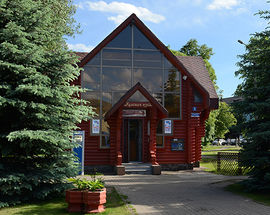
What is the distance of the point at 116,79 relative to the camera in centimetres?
1848

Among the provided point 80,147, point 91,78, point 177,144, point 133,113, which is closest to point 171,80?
point 133,113

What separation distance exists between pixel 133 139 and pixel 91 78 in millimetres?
4410

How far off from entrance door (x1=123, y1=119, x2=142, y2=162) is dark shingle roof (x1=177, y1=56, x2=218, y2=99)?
5834 mm

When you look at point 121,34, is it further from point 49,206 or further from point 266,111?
point 49,206

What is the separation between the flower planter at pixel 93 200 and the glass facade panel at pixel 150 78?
1088 centimetres

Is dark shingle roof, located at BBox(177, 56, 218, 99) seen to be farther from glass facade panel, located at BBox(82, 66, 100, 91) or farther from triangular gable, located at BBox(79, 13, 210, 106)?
glass facade panel, located at BBox(82, 66, 100, 91)

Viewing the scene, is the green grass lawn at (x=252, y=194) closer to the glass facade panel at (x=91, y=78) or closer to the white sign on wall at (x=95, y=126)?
the white sign on wall at (x=95, y=126)

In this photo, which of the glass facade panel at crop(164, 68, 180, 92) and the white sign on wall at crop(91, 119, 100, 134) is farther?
the glass facade panel at crop(164, 68, 180, 92)

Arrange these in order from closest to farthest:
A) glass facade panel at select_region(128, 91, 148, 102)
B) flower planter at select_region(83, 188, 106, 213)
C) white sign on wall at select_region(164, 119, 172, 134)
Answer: flower planter at select_region(83, 188, 106, 213) → glass facade panel at select_region(128, 91, 148, 102) → white sign on wall at select_region(164, 119, 172, 134)

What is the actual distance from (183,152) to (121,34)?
8.18 meters

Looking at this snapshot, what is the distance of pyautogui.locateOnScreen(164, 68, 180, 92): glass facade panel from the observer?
19234 millimetres

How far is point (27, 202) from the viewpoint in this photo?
9.76 meters

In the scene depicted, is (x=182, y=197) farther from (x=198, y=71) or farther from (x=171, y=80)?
(x=198, y=71)

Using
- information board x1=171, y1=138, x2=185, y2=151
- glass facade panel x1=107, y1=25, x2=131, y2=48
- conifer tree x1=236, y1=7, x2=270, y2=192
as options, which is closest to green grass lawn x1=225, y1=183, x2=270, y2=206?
conifer tree x1=236, y1=7, x2=270, y2=192
